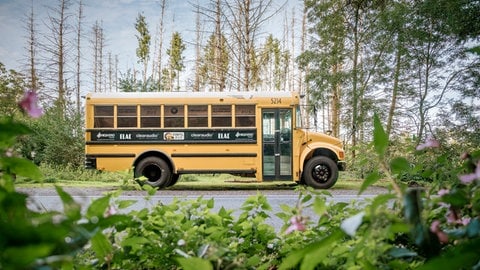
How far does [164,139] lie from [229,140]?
1571 mm

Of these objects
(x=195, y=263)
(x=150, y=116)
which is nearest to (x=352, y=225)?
(x=195, y=263)

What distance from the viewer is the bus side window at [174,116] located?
10008 millimetres

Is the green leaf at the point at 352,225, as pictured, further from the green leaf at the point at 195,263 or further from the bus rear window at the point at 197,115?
the bus rear window at the point at 197,115

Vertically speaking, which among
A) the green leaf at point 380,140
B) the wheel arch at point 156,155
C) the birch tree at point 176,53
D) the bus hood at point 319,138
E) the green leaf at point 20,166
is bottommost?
the wheel arch at point 156,155

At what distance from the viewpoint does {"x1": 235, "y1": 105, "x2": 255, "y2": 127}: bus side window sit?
998 centimetres

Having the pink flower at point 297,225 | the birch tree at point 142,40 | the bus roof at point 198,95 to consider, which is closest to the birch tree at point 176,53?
the birch tree at point 142,40

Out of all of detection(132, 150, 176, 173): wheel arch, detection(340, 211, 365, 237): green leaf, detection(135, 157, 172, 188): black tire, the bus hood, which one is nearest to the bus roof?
the bus hood

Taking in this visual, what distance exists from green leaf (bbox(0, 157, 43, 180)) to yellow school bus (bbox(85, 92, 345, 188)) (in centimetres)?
924

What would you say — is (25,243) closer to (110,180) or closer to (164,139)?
(164,139)

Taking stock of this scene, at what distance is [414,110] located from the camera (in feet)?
51.2

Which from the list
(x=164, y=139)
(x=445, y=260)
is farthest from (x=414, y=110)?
(x=445, y=260)

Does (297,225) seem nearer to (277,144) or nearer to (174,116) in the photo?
(277,144)

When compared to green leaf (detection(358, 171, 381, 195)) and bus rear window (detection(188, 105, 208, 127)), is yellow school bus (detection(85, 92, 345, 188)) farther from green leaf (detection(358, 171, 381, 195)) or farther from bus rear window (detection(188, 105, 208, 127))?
green leaf (detection(358, 171, 381, 195))

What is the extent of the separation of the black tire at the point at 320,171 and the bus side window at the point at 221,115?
214 centimetres
